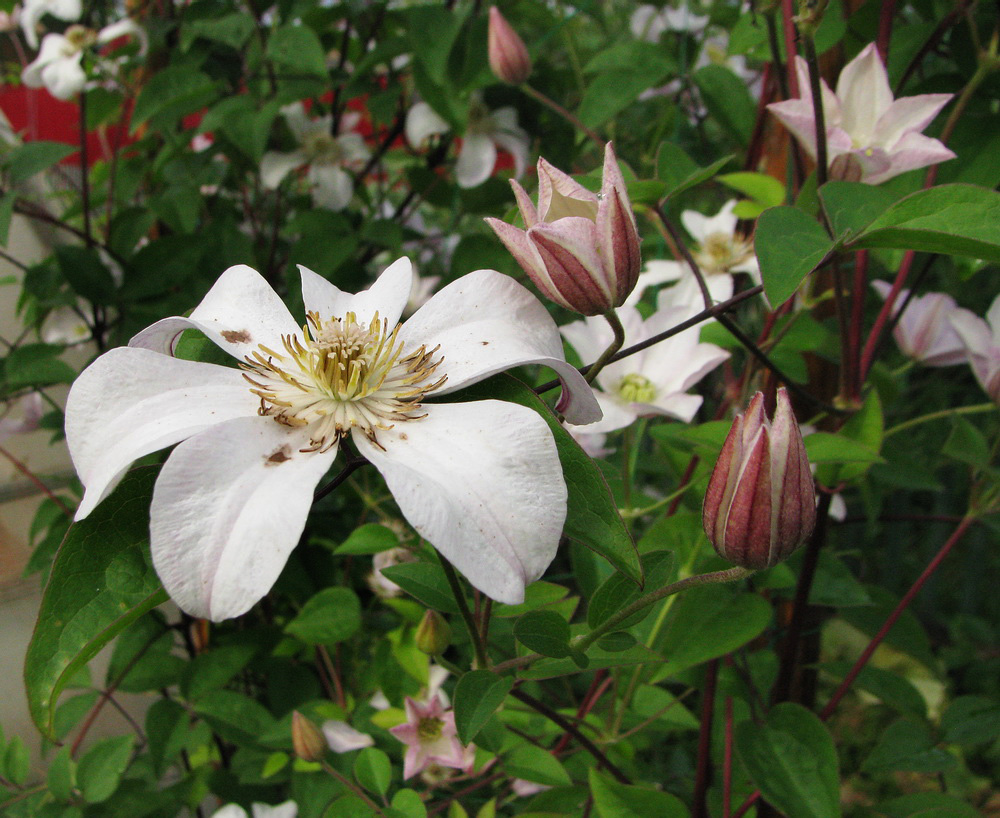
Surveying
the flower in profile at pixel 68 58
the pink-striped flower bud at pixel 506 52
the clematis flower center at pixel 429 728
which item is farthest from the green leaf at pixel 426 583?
the flower in profile at pixel 68 58

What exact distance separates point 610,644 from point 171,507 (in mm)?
226

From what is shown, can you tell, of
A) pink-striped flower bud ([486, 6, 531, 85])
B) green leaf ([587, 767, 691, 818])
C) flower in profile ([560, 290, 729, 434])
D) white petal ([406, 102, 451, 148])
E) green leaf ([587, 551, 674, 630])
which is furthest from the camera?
white petal ([406, 102, 451, 148])

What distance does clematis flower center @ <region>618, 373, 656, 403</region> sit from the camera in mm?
676

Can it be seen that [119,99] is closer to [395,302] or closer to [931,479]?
[395,302]

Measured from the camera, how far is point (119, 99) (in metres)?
1.16

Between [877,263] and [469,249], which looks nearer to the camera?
[469,249]

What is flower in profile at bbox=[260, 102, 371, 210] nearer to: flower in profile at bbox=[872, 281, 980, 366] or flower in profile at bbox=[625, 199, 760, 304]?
flower in profile at bbox=[625, 199, 760, 304]

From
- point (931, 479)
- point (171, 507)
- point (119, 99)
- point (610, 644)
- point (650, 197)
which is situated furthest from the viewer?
point (119, 99)

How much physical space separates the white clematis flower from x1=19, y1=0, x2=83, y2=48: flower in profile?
0.84 meters

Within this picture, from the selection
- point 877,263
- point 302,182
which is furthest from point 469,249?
point 877,263

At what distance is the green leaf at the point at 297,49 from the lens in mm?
→ 844

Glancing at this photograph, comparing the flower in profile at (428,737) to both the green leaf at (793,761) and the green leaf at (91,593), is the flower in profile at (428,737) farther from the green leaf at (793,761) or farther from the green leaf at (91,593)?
the green leaf at (91,593)

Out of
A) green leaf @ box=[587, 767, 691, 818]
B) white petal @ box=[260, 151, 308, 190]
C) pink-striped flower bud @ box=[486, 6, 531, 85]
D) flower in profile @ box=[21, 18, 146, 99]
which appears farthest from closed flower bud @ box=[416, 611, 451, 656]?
flower in profile @ box=[21, 18, 146, 99]

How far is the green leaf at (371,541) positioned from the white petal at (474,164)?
1.97 ft
